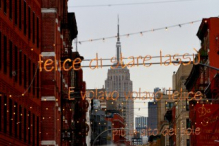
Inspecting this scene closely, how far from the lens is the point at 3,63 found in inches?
2044

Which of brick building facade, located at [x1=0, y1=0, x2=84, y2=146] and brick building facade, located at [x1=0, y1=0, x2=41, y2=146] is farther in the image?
brick building facade, located at [x1=0, y1=0, x2=84, y2=146]

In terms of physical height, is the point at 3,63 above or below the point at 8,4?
below

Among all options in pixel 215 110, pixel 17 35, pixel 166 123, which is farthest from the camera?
pixel 166 123

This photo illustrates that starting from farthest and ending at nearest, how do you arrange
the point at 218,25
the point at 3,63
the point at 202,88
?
1. the point at 202,88
2. the point at 218,25
3. the point at 3,63

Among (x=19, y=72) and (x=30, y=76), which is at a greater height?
(x=30, y=76)

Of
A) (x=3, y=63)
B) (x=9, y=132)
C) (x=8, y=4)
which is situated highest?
(x=8, y=4)

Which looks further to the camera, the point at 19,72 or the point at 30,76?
the point at 30,76

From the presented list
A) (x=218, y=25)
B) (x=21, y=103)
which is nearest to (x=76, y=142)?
(x=218, y=25)

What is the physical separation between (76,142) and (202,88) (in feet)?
55.0

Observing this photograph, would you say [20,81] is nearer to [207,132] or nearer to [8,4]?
[8,4]

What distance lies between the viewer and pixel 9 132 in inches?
2144

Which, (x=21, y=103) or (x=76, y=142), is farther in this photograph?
(x=76, y=142)

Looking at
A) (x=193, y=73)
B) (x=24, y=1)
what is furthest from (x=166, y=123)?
(x=24, y=1)

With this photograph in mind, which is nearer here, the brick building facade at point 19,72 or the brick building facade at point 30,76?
the brick building facade at point 19,72
